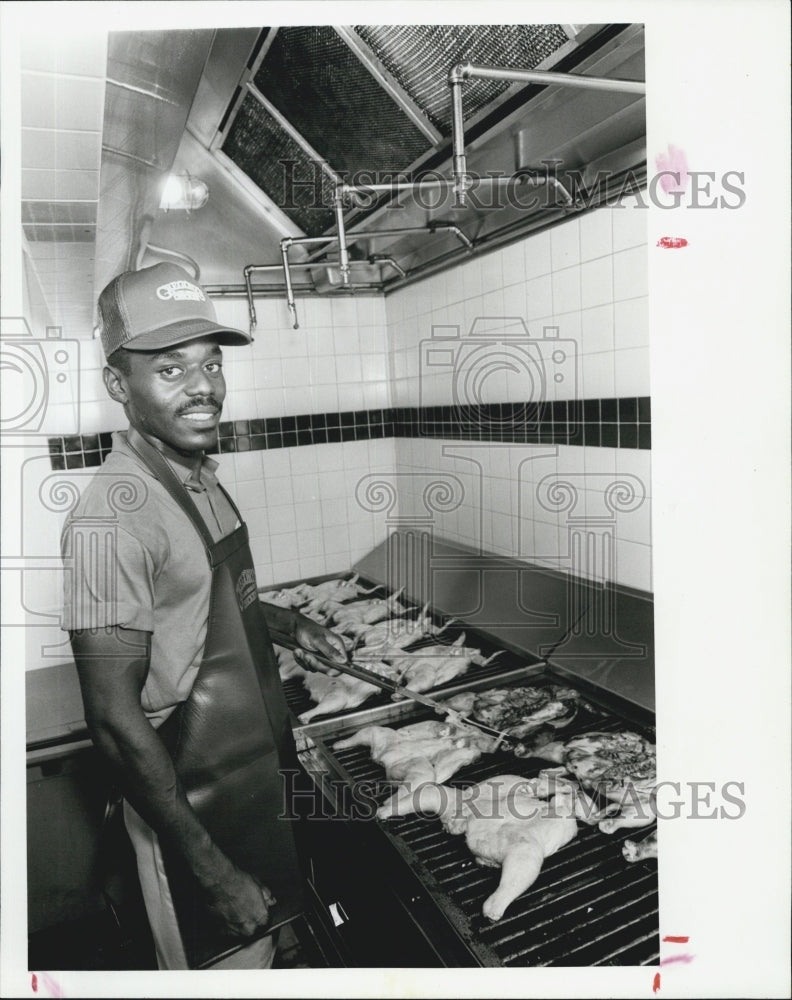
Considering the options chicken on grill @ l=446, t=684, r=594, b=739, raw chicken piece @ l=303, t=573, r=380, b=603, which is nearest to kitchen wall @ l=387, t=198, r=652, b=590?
chicken on grill @ l=446, t=684, r=594, b=739

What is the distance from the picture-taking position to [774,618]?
4.38ft

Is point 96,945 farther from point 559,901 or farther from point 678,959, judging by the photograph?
point 678,959

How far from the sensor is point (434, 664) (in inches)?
101

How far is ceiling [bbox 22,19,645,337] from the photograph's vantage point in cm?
124

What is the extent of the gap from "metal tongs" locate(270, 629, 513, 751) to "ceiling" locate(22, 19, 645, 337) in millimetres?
1295

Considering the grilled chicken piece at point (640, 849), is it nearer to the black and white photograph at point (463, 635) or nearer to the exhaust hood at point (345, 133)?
the black and white photograph at point (463, 635)

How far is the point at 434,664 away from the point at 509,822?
965mm

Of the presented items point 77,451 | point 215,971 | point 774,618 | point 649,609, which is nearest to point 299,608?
point 77,451

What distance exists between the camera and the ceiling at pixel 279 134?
1.24 meters

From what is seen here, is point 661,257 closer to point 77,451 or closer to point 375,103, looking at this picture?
point 375,103
